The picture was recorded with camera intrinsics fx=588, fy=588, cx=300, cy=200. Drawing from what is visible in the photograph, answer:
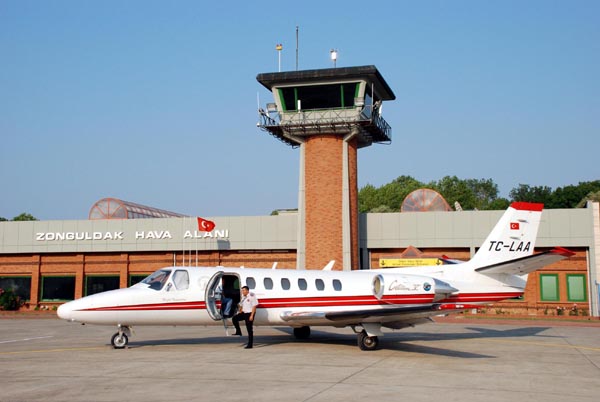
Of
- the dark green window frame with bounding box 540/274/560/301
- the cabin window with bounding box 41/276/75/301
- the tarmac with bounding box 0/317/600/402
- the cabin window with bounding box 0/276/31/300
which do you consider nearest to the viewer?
the tarmac with bounding box 0/317/600/402

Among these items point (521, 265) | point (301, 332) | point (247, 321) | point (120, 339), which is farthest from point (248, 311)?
point (521, 265)

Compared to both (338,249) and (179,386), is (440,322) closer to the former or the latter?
(338,249)

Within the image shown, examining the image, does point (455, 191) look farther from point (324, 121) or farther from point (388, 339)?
point (388, 339)

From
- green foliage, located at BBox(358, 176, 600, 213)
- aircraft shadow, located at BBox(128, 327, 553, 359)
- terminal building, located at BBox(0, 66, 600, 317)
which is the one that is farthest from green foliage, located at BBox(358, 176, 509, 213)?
aircraft shadow, located at BBox(128, 327, 553, 359)

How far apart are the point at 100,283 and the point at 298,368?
3480 cm

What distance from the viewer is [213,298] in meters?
17.8

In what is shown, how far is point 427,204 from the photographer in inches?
1688

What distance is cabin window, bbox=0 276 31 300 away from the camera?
4562 centimetres

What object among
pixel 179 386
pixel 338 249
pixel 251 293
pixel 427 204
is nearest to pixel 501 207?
pixel 427 204

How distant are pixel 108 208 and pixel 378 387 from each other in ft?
129

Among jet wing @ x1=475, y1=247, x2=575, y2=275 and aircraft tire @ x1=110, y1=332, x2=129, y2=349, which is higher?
jet wing @ x1=475, y1=247, x2=575, y2=275

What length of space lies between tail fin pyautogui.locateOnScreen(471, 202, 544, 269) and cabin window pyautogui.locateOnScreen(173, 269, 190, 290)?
9.98 metres

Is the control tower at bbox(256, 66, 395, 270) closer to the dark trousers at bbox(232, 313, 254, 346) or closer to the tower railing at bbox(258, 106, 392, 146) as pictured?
the tower railing at bbox(258, 106, 392, 146)

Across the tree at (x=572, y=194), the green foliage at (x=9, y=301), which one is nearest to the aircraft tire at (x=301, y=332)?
the green foliage at (x=9, y=301)
